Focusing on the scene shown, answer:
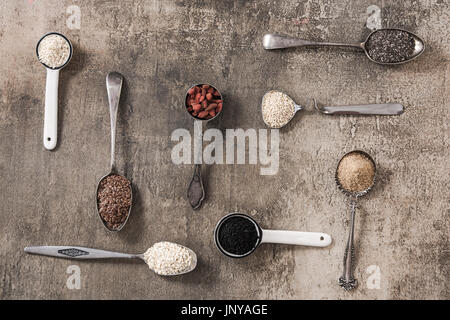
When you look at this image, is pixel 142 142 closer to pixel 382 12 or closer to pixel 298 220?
pixel 298 220

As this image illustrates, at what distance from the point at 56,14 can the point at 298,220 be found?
1634mm

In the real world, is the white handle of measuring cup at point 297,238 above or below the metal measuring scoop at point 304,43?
below

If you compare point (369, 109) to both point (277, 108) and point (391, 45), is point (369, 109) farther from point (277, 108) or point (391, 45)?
point (277, 108)

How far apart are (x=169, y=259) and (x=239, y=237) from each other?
35cm

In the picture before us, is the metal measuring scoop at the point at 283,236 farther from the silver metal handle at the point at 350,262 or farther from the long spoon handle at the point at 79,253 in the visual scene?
the long spoon handle at the point at 79,253

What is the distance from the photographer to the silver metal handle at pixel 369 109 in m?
2.04

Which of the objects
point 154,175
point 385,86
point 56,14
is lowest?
point 154,175

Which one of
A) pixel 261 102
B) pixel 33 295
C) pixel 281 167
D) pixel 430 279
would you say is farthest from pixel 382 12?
pixel 33 295

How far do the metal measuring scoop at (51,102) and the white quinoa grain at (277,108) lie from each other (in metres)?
1.02

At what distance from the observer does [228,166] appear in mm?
2090

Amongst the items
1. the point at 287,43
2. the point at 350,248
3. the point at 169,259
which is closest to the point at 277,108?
the point at 287,43

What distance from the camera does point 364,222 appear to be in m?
2.07

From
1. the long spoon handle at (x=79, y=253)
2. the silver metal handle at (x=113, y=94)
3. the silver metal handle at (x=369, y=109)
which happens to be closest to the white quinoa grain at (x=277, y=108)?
the silver metal handle at (x=369, y=109)

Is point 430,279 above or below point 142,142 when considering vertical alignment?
below
